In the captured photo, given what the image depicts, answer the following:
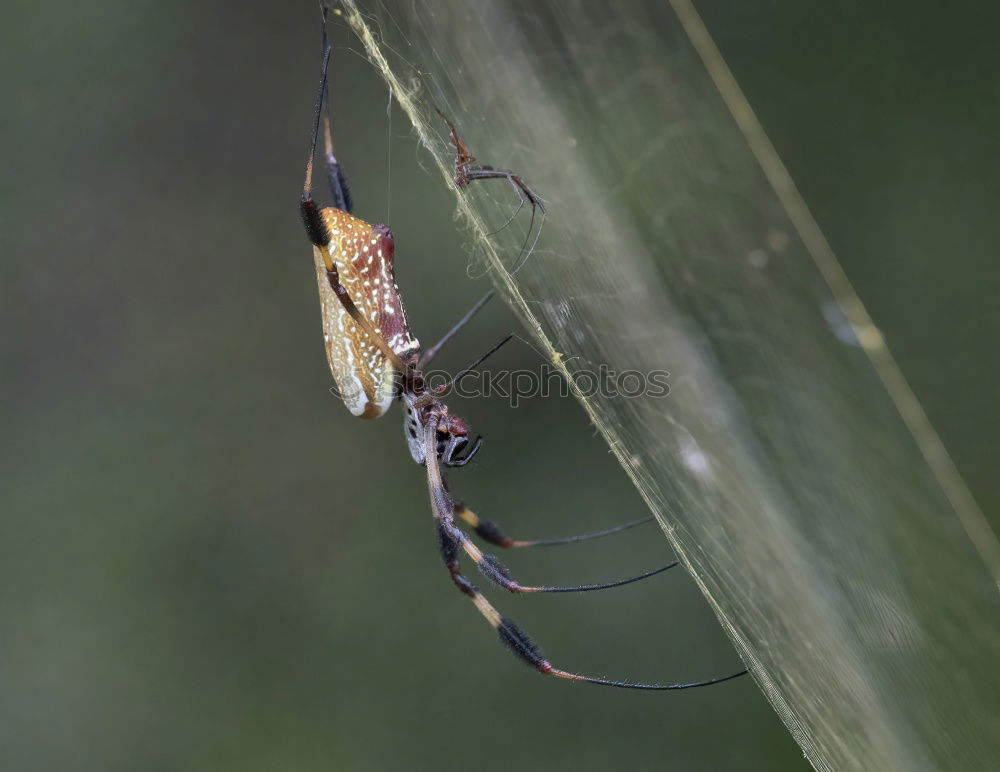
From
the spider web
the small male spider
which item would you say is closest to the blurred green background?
the small male spider

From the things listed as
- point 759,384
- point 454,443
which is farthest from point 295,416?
point 759,384

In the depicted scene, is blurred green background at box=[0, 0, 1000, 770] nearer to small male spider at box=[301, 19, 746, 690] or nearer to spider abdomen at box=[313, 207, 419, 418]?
small male spider at box=[301, 19, 746, 690]

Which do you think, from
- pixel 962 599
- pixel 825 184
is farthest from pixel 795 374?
pixel 825 184

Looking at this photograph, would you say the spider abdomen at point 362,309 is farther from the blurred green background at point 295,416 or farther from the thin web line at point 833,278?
the thin web line at point 833,278

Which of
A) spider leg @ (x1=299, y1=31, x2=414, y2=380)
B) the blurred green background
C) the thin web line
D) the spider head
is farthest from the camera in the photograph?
the blurred green background

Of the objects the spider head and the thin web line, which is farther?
the spider head

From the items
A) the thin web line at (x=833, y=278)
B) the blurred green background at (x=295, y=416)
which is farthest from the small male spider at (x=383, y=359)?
the thin web line at (x=833, y=278)

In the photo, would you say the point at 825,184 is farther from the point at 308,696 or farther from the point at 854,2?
the point at 308,696

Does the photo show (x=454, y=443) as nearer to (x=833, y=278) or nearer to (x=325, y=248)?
(x=325, y=248)

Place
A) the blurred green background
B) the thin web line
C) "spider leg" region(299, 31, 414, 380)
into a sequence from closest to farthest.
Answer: the thin web line, "spider leg" region(299, 31, 414, 380), the blurred green background
